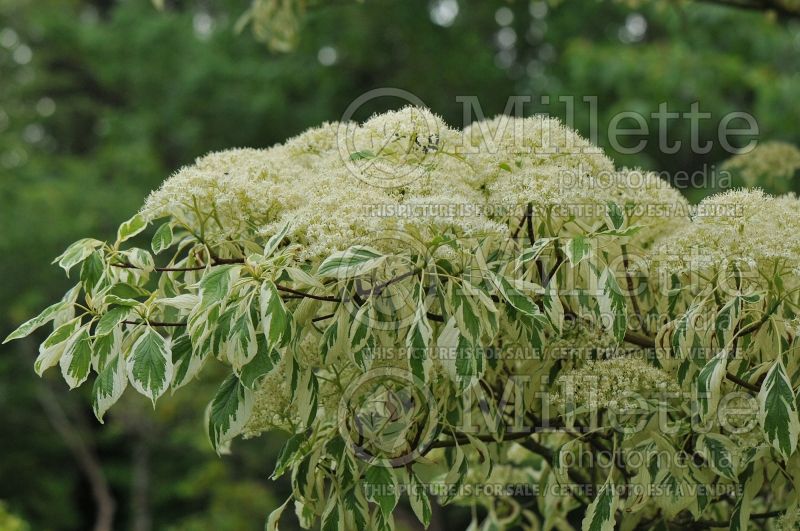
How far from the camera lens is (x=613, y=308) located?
1364 millimetres

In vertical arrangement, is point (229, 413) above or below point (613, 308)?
below

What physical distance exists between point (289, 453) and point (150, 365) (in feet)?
1.26

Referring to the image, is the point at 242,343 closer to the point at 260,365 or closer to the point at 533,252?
the point at 260,365

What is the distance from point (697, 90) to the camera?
621 centimetres

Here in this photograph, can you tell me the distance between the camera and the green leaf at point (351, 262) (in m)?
1.22

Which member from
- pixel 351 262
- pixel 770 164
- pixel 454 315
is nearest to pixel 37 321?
pixel 351 262

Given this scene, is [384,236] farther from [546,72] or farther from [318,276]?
[546,72]

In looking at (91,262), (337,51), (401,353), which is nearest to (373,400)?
(401,353)

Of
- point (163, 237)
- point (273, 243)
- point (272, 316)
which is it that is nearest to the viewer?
point (272, 316)

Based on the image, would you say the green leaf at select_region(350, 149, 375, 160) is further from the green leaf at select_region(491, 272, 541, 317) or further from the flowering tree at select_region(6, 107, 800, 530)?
the green leaf at select_region(491, 272, 541, 317)

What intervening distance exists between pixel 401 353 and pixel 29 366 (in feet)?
21.5

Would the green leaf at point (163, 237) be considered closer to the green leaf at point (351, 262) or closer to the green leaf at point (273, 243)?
the green leaf at point (273, 243)

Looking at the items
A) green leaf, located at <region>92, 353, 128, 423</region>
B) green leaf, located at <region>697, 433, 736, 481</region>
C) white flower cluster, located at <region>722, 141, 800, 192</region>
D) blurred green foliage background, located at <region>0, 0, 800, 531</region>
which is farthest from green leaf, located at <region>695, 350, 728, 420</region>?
blurred green foliage background, located at <region>0, 0, 800, 531</region>

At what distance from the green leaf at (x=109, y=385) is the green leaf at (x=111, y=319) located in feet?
0.15
